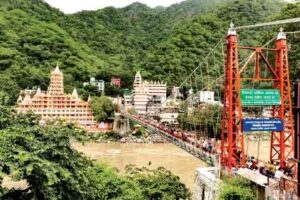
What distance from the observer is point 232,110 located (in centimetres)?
1124

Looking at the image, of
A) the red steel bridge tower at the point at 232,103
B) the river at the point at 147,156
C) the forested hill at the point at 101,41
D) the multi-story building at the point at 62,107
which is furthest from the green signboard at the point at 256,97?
the forested hill at the point at 101,41

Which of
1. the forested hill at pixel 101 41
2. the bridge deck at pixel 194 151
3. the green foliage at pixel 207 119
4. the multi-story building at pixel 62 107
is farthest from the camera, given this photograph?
the forested hill at pixel 101 41

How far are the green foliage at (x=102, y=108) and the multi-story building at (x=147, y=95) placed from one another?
4.01m

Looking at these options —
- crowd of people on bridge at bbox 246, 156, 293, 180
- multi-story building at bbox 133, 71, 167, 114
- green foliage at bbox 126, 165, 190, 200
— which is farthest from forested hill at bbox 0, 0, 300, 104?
crowd of people on bridge at bbox 246, 156, 293, 180

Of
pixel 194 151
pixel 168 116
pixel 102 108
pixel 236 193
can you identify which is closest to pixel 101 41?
pixel 102 108

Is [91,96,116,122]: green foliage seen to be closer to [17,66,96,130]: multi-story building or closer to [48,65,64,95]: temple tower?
[17,66,96,130]: multi-story building

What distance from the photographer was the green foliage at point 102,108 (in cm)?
4231

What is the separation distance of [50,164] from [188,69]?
155 ft

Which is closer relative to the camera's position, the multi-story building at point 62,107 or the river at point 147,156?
the river at point 147,156

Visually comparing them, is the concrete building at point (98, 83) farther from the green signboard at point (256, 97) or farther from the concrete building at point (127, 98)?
the green signboard at point (256, 97)

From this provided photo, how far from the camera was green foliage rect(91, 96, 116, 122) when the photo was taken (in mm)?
42312

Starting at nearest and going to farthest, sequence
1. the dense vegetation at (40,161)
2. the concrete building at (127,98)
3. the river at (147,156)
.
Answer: the dense vegetation at (40,161), the river at (147,156), the concrete building at (127,98)

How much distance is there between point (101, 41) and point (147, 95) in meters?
26.0

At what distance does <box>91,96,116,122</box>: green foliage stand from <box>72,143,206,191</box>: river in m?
5.88
